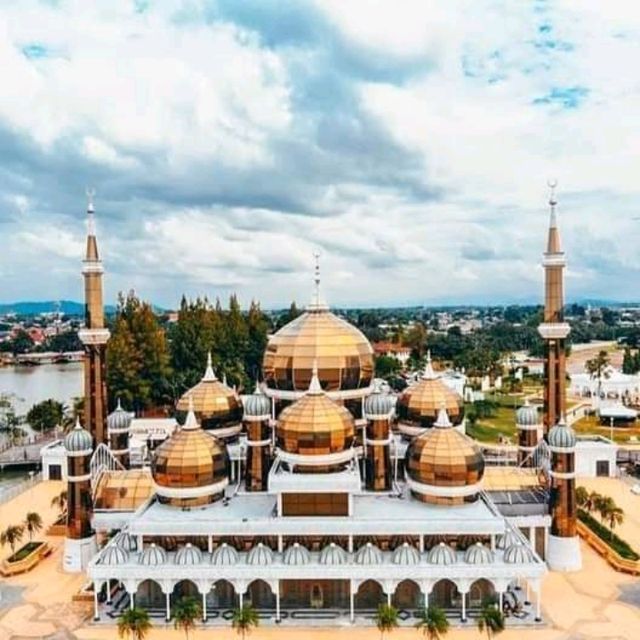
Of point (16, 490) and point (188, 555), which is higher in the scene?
point (188, 555)

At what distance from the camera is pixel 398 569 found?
74.8ft

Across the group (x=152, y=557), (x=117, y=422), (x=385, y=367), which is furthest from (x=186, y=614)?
(x=385, y=367)

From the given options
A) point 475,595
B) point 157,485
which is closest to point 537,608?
point 475,595

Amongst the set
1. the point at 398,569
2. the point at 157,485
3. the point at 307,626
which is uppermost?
the point at 157,485

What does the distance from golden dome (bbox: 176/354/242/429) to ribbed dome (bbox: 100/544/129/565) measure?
760cm

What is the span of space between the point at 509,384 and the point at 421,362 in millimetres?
12270

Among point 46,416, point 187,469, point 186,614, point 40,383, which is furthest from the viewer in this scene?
point 40,383

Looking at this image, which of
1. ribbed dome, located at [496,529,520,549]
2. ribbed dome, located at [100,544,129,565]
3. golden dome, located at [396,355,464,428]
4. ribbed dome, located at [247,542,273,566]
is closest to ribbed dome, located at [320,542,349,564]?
ribbed dome, located at [247,542,273,566]

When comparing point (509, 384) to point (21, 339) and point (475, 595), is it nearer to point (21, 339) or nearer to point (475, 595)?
point (475, 595)

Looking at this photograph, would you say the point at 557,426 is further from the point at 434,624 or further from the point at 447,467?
the point at 434,624

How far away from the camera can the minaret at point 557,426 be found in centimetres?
2698

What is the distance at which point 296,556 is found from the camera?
23266mm

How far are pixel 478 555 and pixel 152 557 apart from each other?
32.5ft

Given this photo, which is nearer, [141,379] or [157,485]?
[157,485]
